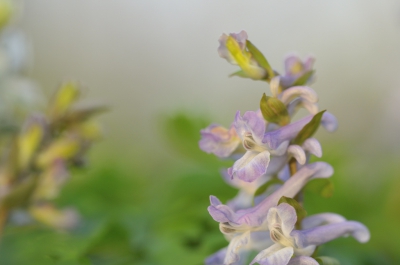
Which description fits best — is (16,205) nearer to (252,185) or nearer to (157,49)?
(252,185)

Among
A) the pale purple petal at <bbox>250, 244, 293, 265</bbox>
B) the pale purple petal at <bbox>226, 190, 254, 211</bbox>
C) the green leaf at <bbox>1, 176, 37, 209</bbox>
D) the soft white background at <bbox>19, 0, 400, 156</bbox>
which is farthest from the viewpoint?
the soft white background at <bbox>19, 0, 400, 156</bbox>

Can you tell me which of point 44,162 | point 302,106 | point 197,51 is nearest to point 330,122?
point 302,106

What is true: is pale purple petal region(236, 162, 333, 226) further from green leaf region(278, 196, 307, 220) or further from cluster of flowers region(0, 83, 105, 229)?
cluster of flowers region(0, 83, 105, 229)

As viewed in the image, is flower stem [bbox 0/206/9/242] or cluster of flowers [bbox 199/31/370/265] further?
flower stem [bbox 0/206/9/242]

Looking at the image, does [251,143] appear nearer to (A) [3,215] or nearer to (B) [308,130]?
(B) [308,130]

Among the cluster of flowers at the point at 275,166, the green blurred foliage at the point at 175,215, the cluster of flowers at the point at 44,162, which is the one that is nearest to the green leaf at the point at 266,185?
the cluster of flowers at the point at 275,166

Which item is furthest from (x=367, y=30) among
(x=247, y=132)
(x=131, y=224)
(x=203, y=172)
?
(x=247, y=132)

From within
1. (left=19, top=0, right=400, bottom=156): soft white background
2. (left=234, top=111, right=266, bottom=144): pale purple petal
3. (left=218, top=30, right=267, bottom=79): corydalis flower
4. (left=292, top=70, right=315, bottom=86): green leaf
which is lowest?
(left=234, top=111, right=266, bottom=144): pale purple petal

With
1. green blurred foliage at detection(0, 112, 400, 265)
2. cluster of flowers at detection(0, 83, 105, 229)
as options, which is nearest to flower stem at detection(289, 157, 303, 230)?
green blurred foliage at detection(0, 112, 400, 265)
